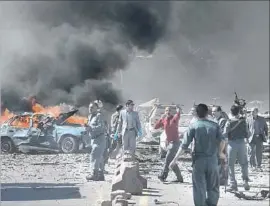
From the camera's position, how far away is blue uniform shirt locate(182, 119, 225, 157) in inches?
181

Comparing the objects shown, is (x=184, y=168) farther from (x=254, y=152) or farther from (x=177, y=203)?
(x=177, y=203)

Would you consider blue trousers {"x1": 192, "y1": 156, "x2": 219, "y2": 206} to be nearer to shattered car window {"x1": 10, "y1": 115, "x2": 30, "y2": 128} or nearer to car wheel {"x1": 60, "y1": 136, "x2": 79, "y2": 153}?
car wheel {"x1": 60, "y1": 136, "x2": 79, "y2": 153}

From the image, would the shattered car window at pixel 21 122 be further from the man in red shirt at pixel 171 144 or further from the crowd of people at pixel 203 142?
the man in red shirt at pixel 171 144

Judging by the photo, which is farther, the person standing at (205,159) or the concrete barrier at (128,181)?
the concrete barrier at (128,181)

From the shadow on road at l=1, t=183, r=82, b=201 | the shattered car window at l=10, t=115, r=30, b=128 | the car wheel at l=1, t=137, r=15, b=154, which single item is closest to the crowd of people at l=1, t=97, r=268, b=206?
the shadow on road at l=1, t=183, r=82, b=201

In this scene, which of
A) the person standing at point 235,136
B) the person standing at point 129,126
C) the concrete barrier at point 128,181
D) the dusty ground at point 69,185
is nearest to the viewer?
the dusty ground at point 69,185

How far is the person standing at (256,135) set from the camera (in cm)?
872

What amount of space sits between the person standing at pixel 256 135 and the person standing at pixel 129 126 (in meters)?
2.20

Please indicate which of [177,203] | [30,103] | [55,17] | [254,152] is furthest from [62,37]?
[177,203]

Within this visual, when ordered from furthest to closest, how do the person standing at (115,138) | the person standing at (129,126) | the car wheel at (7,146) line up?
the car wheel at (7,146)
the person standing at (115,138)
the person standing at (129,126)

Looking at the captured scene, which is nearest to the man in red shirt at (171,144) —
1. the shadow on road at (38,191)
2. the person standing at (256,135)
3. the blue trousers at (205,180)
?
the shadow on road at (38,191)

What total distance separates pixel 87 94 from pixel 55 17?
4.11m

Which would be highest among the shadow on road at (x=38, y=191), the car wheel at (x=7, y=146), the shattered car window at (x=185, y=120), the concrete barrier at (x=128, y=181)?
the shattered car window at (x=185, y=120)

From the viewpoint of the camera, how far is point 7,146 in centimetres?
973
